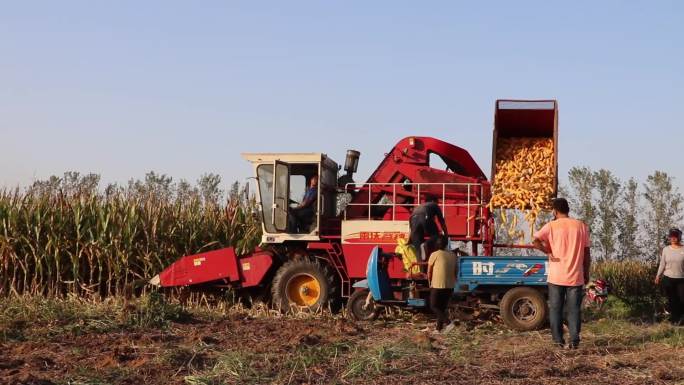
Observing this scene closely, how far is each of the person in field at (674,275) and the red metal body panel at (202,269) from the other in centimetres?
678

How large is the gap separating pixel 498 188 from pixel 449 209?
1.10 meters

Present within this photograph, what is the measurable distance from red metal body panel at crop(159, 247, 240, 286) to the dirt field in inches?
83.0

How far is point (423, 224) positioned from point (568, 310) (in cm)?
333

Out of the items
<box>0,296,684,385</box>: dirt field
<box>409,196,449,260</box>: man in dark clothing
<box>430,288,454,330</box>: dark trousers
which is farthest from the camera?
<box>409,196,449,260</box>: man in dark clothing

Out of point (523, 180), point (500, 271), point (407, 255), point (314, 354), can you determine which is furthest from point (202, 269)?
point (314, 354)

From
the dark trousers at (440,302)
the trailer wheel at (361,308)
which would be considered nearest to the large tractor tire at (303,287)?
the trailer wheel at (361,308)

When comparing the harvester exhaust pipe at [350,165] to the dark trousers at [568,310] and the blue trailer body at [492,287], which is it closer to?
the blue trailer body at [492,287]

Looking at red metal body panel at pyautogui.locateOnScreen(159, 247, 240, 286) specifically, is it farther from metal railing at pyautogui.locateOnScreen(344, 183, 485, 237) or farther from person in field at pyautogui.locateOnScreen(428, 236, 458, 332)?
person in field at pyautogui.locateOnScreen(428, 236, 458, 332)

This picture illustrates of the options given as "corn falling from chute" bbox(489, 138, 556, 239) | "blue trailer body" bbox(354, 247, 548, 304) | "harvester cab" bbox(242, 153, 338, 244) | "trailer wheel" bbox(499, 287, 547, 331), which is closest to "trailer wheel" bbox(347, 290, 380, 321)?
"blue trailer body" bbox(354, 247, 548, 304)

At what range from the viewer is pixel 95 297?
1334cm

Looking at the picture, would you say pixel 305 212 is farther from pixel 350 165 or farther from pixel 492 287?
pixel 492 287

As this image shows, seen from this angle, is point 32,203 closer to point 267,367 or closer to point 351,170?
point 351,170

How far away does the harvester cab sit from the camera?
13.6 meters

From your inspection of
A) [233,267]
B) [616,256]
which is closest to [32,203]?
[233,267]
